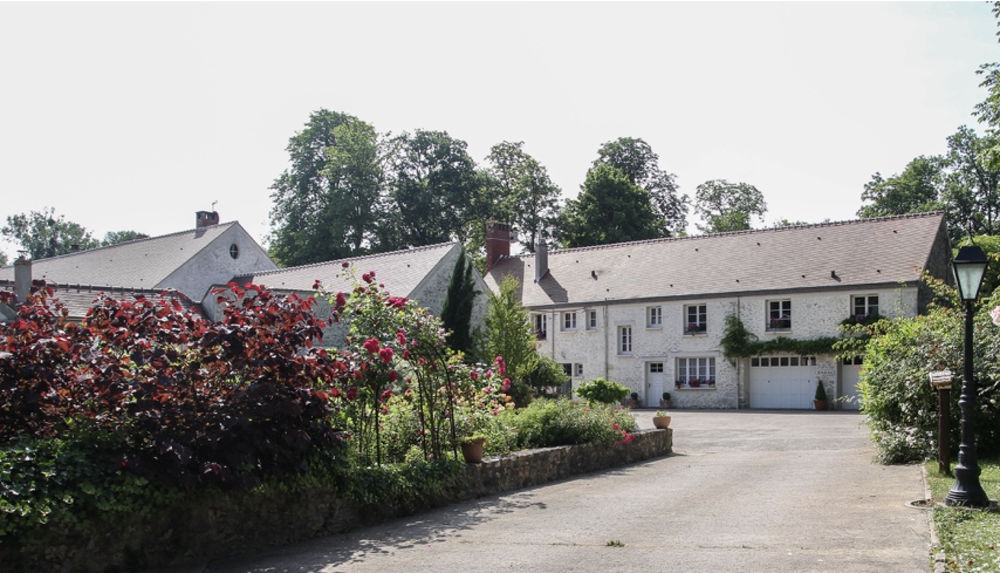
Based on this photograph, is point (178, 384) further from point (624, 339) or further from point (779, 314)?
point (624, 339)

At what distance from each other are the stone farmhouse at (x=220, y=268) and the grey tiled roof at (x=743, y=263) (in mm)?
7323

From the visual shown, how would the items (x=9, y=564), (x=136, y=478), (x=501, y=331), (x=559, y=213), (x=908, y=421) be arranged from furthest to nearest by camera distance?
(x=559, y=213), (x=501, y=331), (x=908, y=421), (x=136, y=478), (x=9, y=564)

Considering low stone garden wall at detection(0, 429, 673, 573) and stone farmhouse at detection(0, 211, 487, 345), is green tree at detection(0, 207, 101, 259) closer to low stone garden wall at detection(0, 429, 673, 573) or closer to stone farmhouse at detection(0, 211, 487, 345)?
stone farmhouse at detection(0, 211, 487, 345)

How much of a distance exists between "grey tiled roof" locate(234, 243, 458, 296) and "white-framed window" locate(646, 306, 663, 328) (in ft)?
31.6

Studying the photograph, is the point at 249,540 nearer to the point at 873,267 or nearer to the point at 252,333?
the point at 252,333

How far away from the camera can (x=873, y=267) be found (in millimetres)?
34375

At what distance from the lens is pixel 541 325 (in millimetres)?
42969

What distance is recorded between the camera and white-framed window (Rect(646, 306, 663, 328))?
39094 millimetres

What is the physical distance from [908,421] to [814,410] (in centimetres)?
1967

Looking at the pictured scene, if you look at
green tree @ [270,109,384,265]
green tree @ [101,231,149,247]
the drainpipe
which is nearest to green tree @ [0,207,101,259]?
green tree @ [101,231,149,247]

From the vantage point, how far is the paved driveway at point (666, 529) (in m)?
7.60

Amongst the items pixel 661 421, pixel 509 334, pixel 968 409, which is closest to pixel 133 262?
pixel 509 334

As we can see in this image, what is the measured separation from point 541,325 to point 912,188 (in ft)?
96.2

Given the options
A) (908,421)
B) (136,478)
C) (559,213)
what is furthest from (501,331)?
(559,213)
